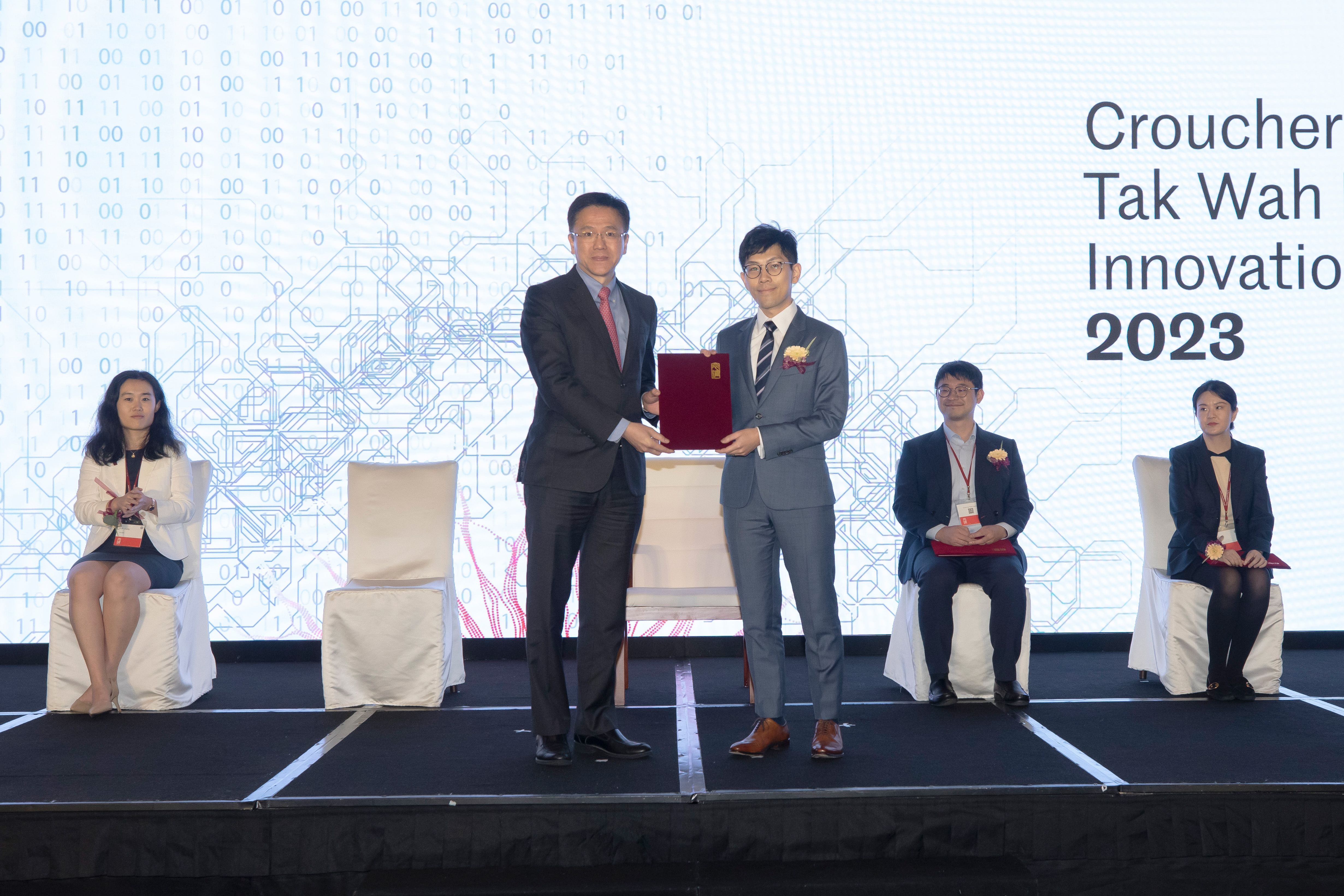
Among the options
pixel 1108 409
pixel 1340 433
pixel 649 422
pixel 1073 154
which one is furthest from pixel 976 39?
pixel 649 422

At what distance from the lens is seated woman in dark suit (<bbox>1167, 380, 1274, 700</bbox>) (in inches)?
152

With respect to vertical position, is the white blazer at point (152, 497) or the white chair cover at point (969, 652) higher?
the white blazer at point (152, 497)

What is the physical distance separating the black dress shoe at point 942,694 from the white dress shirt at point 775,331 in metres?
1.42

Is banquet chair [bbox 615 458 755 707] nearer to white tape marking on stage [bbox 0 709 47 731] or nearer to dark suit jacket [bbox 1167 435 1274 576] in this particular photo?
dark suit jacket [bbox 1167 435 1274 576]

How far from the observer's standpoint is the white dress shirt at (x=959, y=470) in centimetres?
403

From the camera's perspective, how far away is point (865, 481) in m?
4.86

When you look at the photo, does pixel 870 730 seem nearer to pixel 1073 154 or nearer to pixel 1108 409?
pixel 1108 409

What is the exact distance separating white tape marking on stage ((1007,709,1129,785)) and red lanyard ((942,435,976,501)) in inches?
33.3

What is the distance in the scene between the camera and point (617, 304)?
3.07 m

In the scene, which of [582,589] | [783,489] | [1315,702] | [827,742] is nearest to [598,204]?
[783,489]

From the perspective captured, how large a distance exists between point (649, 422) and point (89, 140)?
10.4 ft

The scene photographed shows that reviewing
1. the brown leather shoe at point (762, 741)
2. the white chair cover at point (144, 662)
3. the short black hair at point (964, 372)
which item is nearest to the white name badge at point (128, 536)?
the white chair cover at point (144, 662)

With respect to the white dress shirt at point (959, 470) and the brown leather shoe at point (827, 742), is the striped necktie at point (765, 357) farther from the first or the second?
the white dress shirt at point (959, 470)

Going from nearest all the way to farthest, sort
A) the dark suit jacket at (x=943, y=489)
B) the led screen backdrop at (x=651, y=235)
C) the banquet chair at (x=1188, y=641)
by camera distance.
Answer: the banquet chair at (x=1188, y=641) → the dark suit jacket at (x=943, y=489) → the led screen backdrop at (x=651, y=235)
